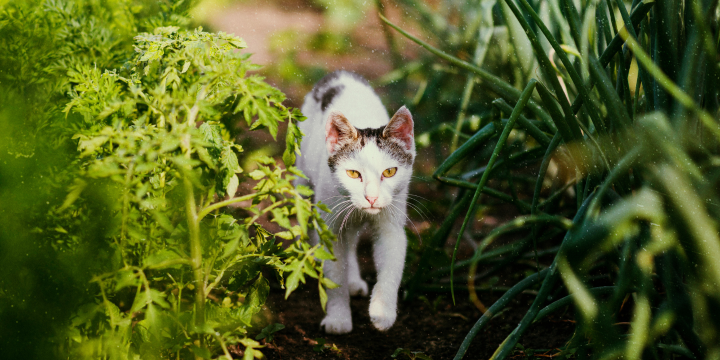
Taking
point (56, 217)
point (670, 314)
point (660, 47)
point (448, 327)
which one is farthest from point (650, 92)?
point (56, 217)

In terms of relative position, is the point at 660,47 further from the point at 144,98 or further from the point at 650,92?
the point at 144,98

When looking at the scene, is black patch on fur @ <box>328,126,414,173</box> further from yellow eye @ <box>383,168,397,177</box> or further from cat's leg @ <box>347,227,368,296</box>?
cat's leg @ <box>347,227,368,296</box>

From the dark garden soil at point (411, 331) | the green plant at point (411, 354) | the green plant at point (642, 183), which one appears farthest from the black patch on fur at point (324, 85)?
the green plant at point (411, 354)

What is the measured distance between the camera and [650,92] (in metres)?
1.07

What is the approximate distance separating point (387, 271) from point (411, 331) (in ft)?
0.69

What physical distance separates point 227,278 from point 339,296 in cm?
53

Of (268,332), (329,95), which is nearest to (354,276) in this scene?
(268,332)

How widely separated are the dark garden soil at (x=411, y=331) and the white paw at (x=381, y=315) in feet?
0.27

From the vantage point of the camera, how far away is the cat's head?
5.08 ft

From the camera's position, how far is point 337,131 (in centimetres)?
161

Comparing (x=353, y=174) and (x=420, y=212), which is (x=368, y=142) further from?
(x=420, y=212)

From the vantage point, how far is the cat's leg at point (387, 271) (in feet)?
4.61

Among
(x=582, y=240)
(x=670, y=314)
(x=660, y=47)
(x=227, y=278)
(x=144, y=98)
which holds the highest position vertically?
(x=660, y=47)

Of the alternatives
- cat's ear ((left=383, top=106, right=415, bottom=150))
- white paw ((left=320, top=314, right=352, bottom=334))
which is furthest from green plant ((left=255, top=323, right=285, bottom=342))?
cat's ear ((left=383, top=106, right=415, bottom=150))
